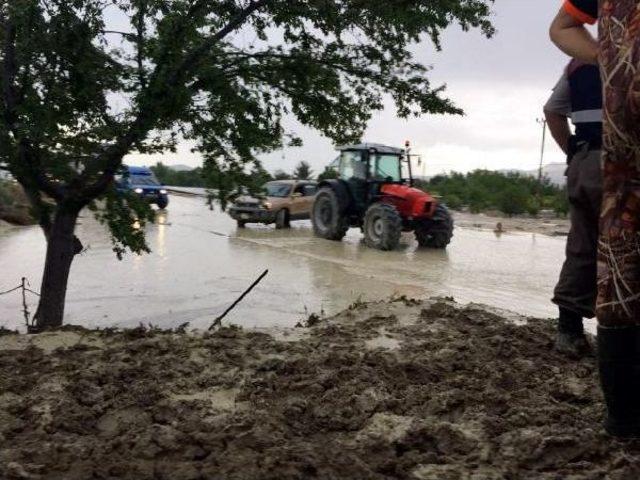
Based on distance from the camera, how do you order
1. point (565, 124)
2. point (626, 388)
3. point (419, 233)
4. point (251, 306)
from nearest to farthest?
point (626, 388)
point (565, 124)
point (251, 306)
point (419, 233)

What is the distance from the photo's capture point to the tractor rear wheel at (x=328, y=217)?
16.8 m

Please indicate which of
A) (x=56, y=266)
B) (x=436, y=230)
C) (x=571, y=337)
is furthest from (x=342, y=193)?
(x=571, y=337)

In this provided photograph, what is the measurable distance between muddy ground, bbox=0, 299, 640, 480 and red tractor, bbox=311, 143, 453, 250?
11.3 m

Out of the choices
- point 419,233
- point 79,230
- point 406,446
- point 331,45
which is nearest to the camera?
point 406,446

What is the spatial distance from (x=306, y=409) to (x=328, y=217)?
14547 mm

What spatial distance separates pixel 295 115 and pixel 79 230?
39.0 feet

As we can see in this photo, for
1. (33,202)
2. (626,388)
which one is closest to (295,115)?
(33,202)

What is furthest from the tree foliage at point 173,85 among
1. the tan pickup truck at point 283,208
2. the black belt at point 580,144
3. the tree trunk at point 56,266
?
the tan pickup truck at point 283,208

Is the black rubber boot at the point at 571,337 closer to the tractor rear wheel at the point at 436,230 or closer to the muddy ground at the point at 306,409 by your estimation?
the muddy ground at the point at 306,409

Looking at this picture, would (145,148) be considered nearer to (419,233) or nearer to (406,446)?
(406,446)

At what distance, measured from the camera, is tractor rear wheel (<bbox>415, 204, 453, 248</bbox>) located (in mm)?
16219

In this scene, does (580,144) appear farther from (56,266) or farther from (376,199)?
(376,199)

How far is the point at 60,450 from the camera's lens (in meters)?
2.46

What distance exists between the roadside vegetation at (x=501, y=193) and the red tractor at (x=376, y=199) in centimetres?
1811
